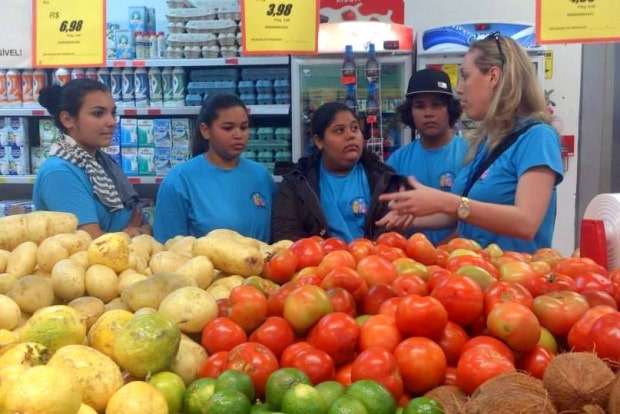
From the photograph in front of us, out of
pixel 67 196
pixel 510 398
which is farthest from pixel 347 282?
pixel 67 196

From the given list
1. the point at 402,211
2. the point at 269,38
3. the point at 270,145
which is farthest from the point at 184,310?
the point at 270,145

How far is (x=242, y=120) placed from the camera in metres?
3.62

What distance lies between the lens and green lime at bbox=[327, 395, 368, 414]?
129 centimetres

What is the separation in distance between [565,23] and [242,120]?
5.39 ft

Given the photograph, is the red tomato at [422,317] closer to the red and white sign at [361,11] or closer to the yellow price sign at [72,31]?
the yellow price sign at [72,31]

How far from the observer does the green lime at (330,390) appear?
4.54ft

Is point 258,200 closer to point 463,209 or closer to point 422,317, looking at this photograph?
point 463,209

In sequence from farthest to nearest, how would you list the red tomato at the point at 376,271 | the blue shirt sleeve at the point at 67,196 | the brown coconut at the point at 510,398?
the blue shirt sleeve at the point at 67,196, the red tomato at the point at 376,271, the brown coconut at the point at 510,398

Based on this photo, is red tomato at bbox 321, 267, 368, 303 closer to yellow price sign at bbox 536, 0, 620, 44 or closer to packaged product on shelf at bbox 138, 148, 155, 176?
yellow price sign at bbox 536, 0, 620, 44

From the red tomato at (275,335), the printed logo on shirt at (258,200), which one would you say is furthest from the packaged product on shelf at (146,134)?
the red tomato at (275,335)

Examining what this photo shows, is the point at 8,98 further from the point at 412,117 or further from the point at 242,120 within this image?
the point at 412,117

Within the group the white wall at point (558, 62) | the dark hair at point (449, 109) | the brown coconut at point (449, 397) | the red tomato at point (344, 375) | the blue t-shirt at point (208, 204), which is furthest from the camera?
the white wall at point (558, 62)

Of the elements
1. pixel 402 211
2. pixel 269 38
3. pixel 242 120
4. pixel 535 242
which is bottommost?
pixel 535 242

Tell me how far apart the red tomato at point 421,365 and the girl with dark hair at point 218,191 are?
2.11 meters
